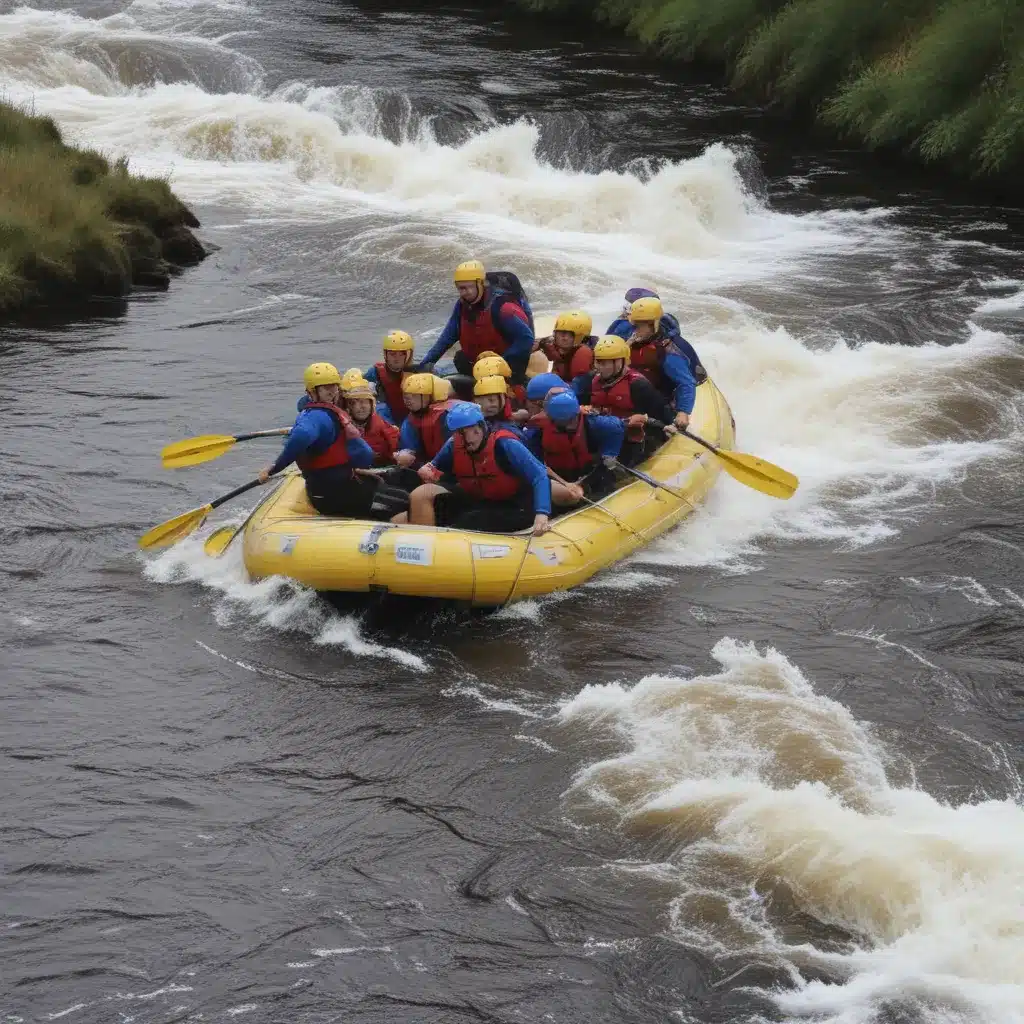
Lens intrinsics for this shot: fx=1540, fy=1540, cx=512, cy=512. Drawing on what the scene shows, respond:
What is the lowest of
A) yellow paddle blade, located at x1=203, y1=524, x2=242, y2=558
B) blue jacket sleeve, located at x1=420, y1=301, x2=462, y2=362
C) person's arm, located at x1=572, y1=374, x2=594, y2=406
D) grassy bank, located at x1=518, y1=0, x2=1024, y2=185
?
yellow paddle blade, located at x1=203, y1=524, x2=242, y2=558

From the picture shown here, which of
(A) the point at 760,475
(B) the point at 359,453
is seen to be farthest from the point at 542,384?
(A) the point at 760,475

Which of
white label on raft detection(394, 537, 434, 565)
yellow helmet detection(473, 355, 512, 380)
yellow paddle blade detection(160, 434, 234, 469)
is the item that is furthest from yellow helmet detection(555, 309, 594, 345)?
white label on raft detection(394, 537, 434, 565)

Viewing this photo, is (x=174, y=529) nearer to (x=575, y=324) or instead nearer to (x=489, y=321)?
(x=489, y=321)

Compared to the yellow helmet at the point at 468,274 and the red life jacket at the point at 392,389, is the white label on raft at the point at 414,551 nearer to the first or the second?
the red life jacket at the point at 392,389

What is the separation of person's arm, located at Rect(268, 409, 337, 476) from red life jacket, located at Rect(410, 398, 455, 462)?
0.75 m

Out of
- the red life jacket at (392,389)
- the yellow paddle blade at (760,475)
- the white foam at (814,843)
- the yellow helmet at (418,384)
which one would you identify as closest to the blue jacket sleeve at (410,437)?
the yellow helmet at (418,384)

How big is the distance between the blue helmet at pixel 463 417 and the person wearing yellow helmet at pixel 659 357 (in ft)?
7.14

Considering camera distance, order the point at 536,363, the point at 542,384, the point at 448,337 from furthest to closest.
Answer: the point at 536,363 → the point at 448,337 → the point at 542,384

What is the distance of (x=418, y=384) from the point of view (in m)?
9.93

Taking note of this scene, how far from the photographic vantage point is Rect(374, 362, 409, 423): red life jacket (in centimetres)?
1080

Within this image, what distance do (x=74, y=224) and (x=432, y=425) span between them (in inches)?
287

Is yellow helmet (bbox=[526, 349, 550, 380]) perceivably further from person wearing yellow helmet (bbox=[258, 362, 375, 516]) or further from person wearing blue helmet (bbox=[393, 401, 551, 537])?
person wearing yellow helmet (bbox=[258, 362, 375, 516])

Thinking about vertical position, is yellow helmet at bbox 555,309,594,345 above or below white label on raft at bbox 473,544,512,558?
above

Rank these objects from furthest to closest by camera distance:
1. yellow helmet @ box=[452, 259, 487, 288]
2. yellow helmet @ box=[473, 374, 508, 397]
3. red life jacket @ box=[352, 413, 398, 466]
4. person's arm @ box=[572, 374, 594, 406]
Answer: yellow helmet @ box=[452, 259, 487, 288] < person's arm @ box=[572, 374, 594, 406] < red life jacket @ box=[352, 413, 398, 466] < yellow helmet @ box=[473, 374, 508, 397]
